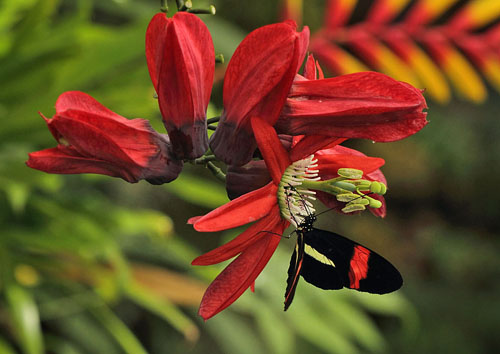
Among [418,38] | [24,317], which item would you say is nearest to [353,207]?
[24,317]

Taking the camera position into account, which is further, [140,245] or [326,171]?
[140,245]

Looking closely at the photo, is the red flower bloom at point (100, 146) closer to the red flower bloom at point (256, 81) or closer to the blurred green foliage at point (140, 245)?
the red flower bloom at point (256, 81)

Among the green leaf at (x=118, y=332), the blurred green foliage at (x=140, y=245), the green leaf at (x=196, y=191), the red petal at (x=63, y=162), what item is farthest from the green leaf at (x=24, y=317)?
the red petal at (x=63, y=162)

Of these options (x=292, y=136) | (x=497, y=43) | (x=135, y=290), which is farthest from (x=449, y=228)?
(x=292, y=136)

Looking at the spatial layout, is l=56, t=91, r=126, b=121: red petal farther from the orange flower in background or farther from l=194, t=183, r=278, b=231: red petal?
the orange flower in background

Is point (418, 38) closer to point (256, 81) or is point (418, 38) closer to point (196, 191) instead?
point (196, 191)

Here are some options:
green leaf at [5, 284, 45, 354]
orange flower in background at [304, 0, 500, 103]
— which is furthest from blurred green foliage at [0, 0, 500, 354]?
orange flower in background at [304, 0, 500, 103]
